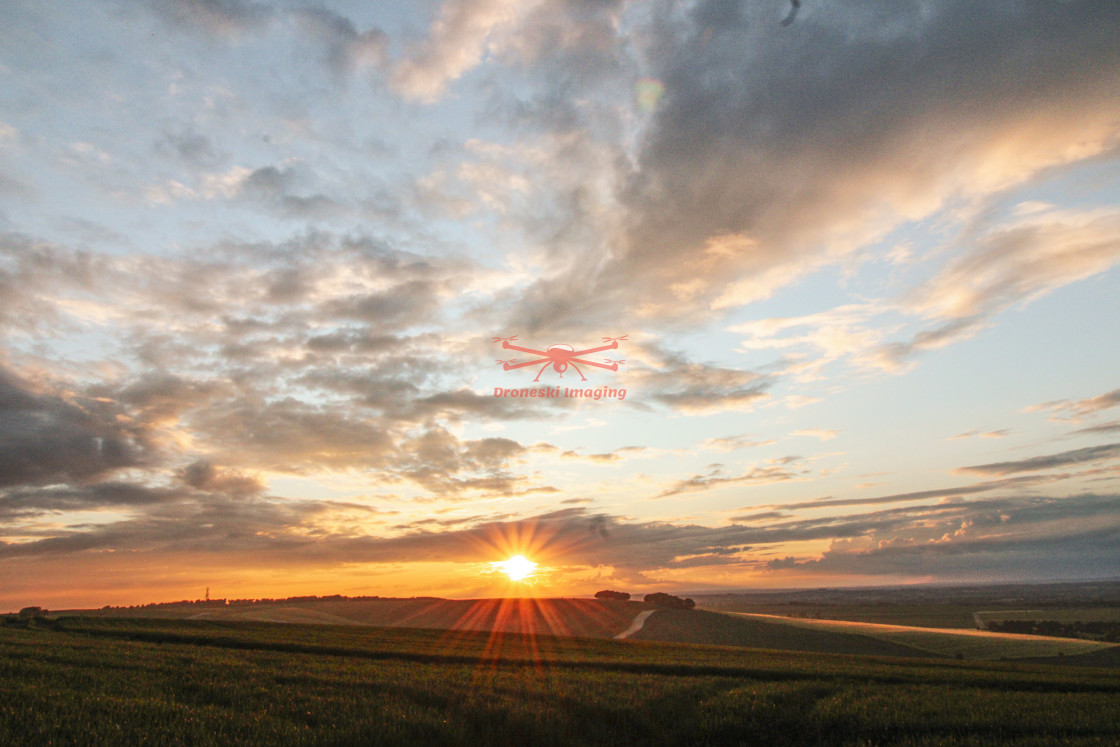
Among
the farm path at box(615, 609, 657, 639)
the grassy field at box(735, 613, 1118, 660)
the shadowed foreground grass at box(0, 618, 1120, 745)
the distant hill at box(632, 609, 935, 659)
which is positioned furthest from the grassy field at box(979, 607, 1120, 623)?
the shadowed foreground grass at box(0, 618, 1120, 745)

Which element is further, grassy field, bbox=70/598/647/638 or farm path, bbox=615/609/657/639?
grassy field, bbox=70/598/647/638

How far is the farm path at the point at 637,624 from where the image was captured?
92562 mm

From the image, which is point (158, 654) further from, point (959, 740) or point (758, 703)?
point (959, 740)

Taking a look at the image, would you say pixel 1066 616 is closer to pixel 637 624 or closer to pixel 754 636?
pixel 754 636

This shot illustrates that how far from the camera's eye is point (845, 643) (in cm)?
8125

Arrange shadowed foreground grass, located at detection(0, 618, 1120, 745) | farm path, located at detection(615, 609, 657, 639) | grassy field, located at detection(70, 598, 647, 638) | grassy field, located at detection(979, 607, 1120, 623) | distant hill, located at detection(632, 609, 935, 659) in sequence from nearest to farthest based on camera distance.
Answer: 1. shadowed foreground grass, located at detection(0, 618, 1120, 745)
2. distant hill, located at detection(632, 609, 935, 659)
3. farm path, located at detection(615, 609, 657, 639)
4. grassy field, located at detection(70, 598, 647, 638)
5. grassy field, located at detection(979, 607, 1120, 623)

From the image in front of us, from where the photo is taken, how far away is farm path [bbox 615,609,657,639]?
92562 millimetres

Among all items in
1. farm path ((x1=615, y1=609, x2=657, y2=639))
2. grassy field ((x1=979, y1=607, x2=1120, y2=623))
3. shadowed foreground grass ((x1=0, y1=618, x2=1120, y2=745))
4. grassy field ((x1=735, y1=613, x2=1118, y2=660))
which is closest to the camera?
shadowed foreground grass ((x1=0, y1=618, x2=1120, y2=745))

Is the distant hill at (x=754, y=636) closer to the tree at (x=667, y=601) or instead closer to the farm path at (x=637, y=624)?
the farm path at (x=637, y=624)

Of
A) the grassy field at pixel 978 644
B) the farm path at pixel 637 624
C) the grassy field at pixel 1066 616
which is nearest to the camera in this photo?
the grassy field at pixel 978 644

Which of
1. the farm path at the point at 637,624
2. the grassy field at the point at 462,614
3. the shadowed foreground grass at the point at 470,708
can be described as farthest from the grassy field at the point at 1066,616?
the shadowed foreground grass at the point at 470,708

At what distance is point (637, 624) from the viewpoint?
344 ft

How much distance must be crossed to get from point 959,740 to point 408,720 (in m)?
15.6

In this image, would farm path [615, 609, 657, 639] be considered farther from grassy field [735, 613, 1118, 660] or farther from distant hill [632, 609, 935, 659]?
grassy field [735, 613, 1118, 660]
